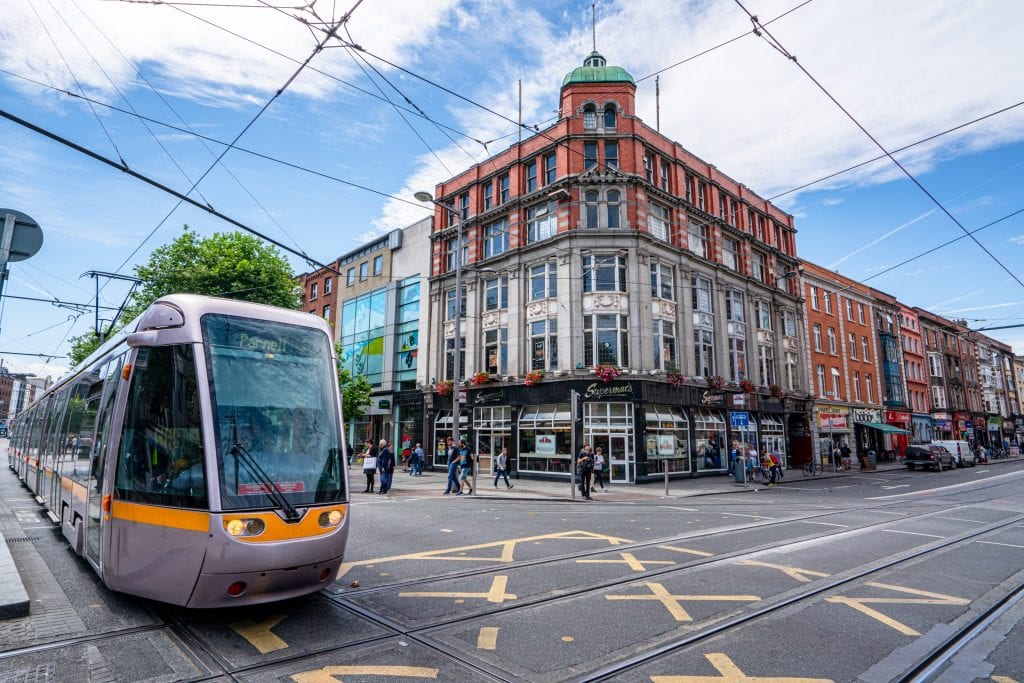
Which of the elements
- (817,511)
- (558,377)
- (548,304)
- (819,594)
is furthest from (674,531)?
(548,304)

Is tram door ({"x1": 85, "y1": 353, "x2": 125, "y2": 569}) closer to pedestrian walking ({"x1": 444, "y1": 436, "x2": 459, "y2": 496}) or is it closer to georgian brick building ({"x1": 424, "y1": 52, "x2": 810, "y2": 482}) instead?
pedestrian walking ({"x1": 444, "y1": 436, "x2": 459, "y2": 496})

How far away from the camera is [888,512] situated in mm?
14047

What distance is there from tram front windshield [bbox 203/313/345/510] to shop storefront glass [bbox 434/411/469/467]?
24402mm

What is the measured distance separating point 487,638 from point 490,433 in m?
24.0

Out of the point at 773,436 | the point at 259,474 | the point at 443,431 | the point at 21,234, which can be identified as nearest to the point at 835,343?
the point at 773,436

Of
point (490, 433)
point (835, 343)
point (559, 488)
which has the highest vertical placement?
point (835, 343)

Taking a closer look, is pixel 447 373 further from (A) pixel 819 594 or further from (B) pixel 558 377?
(A) pixel 819 594

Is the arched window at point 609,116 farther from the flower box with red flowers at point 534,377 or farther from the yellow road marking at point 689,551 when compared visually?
the yellow road marking at point 689,551

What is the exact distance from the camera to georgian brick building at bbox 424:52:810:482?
83.4ft

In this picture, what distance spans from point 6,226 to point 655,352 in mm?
23671

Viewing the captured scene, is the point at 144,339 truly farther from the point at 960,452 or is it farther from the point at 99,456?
the point at 960,452

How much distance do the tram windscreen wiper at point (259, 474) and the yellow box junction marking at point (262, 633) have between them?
101 centimetres

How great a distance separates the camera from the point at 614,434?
24531mm

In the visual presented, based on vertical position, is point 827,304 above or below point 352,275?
below
